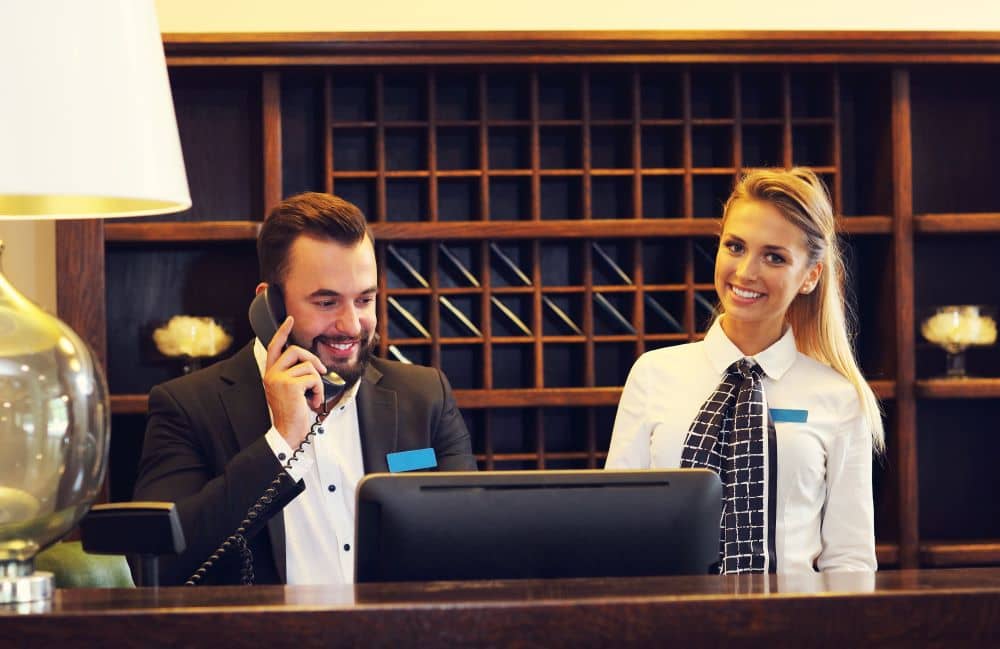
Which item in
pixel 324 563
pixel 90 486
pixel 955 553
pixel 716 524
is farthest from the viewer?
pixel 955 553

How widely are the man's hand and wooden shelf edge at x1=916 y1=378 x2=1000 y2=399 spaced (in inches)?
71.2

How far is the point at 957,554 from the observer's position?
10.6 feet

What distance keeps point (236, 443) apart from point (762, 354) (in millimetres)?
1101

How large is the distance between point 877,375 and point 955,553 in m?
0.52

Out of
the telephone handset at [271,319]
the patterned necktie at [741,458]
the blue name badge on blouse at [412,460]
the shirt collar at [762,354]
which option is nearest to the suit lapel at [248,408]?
the telephone handset at [271,319]

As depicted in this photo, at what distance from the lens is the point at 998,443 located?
3.62 meters

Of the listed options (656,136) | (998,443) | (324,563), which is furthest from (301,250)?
(998,443)

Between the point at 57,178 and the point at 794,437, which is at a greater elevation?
the point at 57,178

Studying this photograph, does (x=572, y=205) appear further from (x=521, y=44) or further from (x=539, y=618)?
(x=539, y=618)

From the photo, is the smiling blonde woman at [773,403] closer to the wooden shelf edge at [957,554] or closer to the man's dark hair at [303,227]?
the man's dark hair at [303,227]

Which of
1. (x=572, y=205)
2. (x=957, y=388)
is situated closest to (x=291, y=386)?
(x=572, y=205)

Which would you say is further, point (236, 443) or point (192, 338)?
point (192, 338)

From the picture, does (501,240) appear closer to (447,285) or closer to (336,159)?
(447,285)

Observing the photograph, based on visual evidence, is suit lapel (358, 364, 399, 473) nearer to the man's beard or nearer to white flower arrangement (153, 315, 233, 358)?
the man's beard
